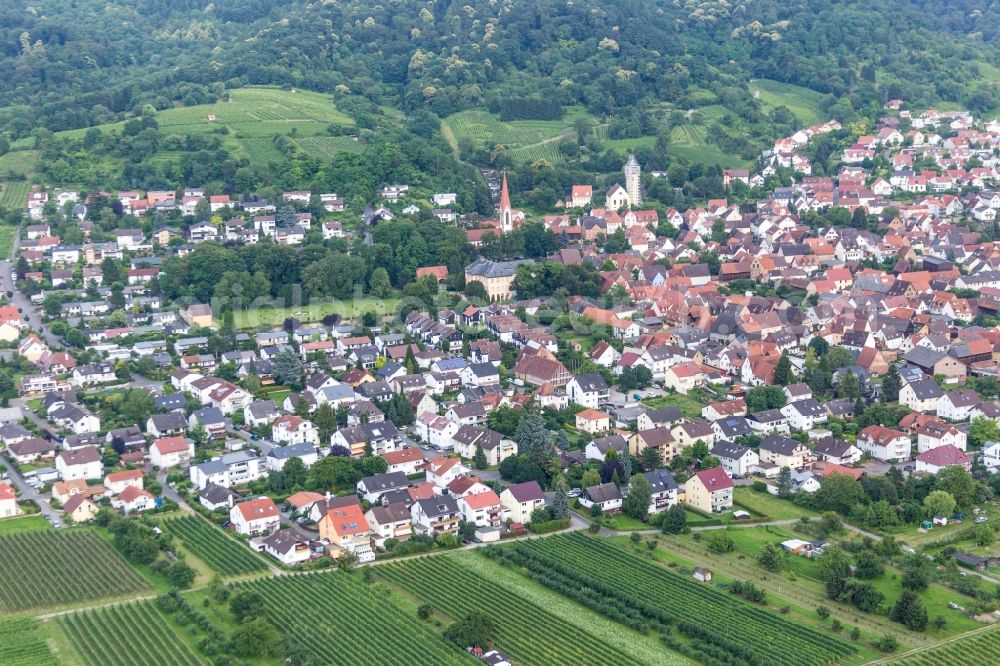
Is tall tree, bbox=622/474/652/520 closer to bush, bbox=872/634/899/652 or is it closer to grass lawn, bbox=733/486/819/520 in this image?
grass lawn, bbox=733/486/819/520

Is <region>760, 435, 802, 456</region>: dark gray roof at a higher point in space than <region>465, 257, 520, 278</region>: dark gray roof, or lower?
lower

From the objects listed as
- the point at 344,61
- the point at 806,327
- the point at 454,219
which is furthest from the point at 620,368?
the point at 344,61

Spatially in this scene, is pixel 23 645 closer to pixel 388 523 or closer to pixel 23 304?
pixel 388 523

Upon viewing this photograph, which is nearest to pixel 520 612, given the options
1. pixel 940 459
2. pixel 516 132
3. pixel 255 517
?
pixel 255 517

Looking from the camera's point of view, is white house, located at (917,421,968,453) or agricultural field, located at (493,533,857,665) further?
white house, located at (917,421,968,453)

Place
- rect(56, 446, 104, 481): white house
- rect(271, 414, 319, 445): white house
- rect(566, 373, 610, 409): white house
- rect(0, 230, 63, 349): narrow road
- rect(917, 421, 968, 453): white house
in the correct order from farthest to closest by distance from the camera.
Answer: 1. rect(0, 230, 63, 349): narrow road
2. rect(566, 373, 610, 409): white house
3. rect(271, 414, 319, 445): white house
4. rect(917, 421, 968, 453): white house
5. rect(56, 446, 104, 481): white house

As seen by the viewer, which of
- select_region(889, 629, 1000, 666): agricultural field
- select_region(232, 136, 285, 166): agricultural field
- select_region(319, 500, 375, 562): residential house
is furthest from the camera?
select_region(232, 136, 285, 166): agricultural field

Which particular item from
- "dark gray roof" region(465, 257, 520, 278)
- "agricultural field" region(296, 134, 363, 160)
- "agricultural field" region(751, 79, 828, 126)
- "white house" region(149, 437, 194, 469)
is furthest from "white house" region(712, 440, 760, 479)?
"agricultural field" region(751, 79, 828, 126)
